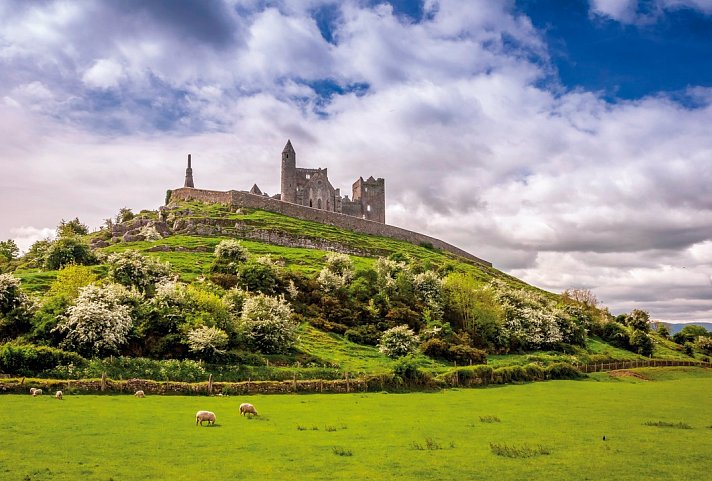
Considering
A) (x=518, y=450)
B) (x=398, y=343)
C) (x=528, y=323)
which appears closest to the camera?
(x=518, y=450)

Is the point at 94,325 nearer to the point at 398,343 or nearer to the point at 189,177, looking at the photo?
the point at 398,343

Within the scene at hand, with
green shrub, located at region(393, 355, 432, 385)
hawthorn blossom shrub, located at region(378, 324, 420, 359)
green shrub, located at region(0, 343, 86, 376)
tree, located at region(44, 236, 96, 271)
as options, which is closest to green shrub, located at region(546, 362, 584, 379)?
hawthorn blossom shrub, located at region(378, 324, 420, 359)

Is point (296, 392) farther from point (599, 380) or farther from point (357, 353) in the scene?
point (599, 380)

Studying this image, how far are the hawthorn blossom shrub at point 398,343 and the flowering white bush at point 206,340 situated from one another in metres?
17.4

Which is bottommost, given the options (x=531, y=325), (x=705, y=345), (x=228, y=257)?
(x=705, y=345)

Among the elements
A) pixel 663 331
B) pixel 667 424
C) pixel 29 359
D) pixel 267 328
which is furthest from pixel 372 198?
pixel 667 424

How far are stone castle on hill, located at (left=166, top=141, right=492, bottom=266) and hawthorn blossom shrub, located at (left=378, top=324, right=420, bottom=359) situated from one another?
5422cm

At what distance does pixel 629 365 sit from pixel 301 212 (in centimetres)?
8104

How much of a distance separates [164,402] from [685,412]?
30.8 meters

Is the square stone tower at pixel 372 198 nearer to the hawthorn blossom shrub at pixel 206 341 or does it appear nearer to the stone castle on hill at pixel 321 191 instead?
the stone castle on hill at pixel 321 191

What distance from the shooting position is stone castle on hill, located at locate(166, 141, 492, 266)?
127m

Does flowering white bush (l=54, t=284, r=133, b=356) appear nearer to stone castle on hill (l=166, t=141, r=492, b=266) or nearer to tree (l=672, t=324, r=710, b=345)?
stone castle on hill (l=166, t=141, r=492, b=266)

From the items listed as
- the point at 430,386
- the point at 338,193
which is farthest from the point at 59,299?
the point at 338,193

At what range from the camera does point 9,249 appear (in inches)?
3666
